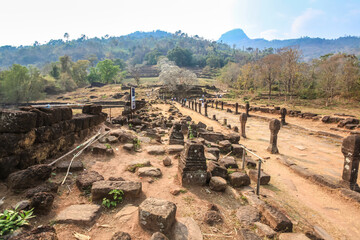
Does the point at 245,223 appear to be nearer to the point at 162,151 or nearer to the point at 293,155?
the point at 162,151

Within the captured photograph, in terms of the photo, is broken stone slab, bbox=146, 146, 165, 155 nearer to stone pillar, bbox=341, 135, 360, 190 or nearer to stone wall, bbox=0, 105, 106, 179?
stone wall, bbox=0, 105, 106, 179

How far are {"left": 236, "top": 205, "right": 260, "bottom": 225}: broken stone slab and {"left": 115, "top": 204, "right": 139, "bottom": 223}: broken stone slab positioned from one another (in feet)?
→ 6.67

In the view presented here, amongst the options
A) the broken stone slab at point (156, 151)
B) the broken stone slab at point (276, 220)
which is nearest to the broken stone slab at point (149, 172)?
the broken stone slab at point (156, 151)

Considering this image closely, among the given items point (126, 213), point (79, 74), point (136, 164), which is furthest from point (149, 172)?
point (79, 74)

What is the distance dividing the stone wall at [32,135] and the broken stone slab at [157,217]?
3197 mm

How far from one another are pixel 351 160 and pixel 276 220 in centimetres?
414

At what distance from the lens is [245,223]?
3766 millimetres

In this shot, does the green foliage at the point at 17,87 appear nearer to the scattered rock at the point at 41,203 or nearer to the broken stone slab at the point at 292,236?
the scattered rock at the point at 41,203

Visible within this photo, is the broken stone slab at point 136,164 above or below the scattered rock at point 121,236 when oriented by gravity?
below

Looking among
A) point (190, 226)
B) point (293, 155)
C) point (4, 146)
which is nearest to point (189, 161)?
point (190, 226)

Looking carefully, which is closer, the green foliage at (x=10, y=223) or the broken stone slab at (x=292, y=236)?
the green foliage at (x=10, y=223)

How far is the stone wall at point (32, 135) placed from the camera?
4238mm

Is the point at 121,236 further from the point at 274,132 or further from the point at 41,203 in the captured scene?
the point at 274,132

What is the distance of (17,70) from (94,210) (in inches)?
2006
